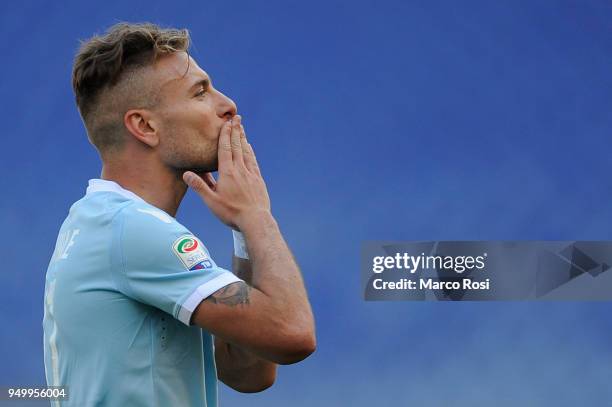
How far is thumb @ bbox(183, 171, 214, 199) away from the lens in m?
2.50

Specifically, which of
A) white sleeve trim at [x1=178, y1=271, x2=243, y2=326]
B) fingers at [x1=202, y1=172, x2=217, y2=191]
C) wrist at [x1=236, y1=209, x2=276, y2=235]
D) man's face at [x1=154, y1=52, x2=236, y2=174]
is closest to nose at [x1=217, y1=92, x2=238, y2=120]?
man's face at [x1=154, y1=52, x2=236, y2=174]

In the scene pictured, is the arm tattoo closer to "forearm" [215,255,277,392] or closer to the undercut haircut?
"forearm" [215,255,277,392]

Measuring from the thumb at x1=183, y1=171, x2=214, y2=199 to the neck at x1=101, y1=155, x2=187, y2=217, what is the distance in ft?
0.25

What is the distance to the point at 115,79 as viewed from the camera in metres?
2.60

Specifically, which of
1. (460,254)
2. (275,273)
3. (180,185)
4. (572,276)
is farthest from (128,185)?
(572,276)

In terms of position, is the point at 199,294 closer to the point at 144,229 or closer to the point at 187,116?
the point at 144,229

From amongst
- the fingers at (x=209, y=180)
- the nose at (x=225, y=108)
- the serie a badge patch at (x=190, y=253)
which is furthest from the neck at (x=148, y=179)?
the serie a badge patch at (x=190, y=253)

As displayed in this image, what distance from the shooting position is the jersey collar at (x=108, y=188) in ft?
8.11

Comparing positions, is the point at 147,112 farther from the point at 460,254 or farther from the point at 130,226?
the point at 460,254

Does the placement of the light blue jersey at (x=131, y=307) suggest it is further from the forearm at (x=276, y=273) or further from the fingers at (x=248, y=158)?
the fingers at (x=248, y=158)

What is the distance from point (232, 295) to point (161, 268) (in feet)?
0.65

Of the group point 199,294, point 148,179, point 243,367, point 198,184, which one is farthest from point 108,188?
point 243,367

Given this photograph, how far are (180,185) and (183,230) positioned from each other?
0.35m

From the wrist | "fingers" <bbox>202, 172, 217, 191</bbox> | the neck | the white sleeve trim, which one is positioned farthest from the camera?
"fingers" <bbox>202, 172, 217, 191</bbox>
